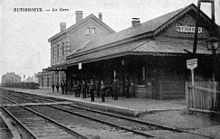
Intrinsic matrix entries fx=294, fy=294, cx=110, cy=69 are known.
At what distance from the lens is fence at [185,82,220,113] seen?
940cm

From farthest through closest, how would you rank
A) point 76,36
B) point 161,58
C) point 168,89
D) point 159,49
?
point 76,36 < point 161,58 < point 168,89 < point 159,49

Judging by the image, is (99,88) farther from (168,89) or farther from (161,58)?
(168,89)

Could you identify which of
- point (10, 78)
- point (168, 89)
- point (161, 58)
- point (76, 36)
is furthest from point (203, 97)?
point (10, 78)

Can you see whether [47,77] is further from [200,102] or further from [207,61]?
[200,102]

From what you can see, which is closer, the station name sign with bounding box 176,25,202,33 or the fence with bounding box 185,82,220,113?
the fence with bounding box 185,82,220,113

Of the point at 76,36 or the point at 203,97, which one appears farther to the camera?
the point at 76,36

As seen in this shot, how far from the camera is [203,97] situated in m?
9.95

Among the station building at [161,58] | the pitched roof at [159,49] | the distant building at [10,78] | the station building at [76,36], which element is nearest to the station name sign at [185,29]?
the station building at [161,58]

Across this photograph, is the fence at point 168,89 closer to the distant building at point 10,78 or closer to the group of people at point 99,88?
the group of people at point 99,88

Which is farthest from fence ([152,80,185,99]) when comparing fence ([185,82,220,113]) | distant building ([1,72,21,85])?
distant building ([1,72,21,85])

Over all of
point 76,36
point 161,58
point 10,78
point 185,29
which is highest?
point 76,36

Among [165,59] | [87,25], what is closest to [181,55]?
[165,59]

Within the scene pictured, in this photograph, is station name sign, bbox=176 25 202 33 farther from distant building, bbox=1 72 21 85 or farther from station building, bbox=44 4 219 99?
distant building, bbox=1 72 21 85

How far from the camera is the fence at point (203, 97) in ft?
30.8
